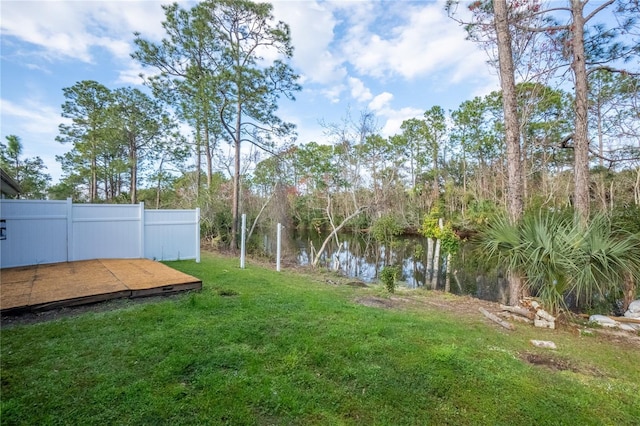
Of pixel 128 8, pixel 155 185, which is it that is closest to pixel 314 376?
pixel 128 8

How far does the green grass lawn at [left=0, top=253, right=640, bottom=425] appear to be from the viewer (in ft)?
5.92

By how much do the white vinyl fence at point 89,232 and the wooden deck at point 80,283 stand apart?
40 centimetres

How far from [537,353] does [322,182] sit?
32.7 feet

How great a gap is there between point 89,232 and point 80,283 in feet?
7.75

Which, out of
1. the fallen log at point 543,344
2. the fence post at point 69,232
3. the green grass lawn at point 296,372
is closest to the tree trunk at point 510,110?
the fallen log at point 543,344

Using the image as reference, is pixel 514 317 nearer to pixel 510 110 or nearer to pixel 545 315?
pixel 545 315

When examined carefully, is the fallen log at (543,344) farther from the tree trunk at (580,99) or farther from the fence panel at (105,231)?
the fence panel at (105,231)

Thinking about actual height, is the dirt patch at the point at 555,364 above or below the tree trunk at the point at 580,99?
below

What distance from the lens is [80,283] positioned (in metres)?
4.12

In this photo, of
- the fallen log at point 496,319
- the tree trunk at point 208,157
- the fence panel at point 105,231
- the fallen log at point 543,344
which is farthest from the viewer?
the tree trunk at point 208,157

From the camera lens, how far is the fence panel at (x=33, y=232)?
5117mm

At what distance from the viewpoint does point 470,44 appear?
626cm

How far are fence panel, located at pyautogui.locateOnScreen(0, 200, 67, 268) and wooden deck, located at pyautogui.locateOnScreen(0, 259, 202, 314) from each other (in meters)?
0.33

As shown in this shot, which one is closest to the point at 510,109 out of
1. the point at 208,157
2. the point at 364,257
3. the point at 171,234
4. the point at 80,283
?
the point at 80,283
